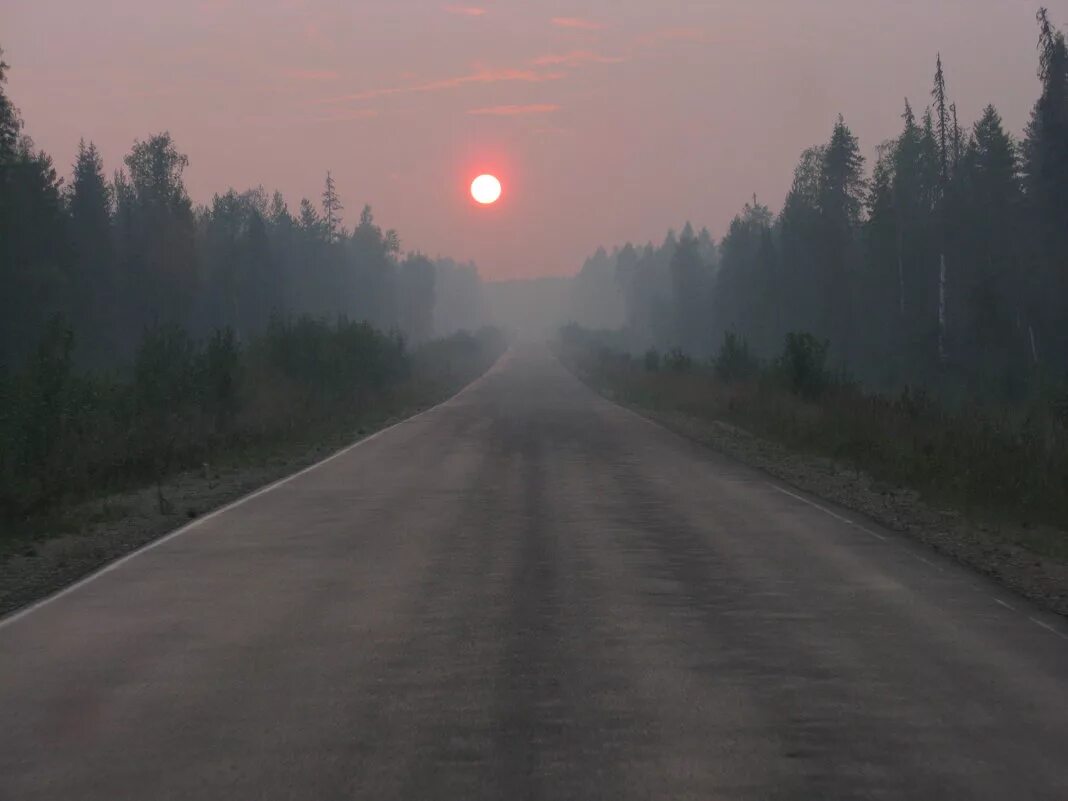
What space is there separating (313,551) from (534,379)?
4792 centimetres

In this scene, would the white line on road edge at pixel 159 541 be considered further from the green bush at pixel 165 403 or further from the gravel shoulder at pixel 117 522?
the green bush at pixel 165 403

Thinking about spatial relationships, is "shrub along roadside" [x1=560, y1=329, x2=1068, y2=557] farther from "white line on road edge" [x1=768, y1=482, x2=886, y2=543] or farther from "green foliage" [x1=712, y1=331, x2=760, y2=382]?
"white line on road edge" [x1=768, y1=482, x2=886, y2=543]

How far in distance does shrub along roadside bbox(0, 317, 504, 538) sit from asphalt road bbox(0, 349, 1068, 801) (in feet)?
14.9

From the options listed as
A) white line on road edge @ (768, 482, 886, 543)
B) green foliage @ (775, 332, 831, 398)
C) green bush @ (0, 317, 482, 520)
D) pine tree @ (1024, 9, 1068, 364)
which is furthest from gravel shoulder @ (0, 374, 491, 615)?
pine tree @ (1024, 9, 1068, 364)

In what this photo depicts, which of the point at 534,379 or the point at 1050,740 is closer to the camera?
the point at 1050,740

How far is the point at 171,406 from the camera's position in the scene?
23.7 metres

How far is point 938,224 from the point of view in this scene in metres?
64.6

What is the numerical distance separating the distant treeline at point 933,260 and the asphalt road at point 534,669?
3802 cm

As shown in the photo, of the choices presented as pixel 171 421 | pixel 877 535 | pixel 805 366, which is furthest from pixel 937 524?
pixel 805 366

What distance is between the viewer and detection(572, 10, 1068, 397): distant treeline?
53.3 metres

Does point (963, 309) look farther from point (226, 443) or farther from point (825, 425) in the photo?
point (226, 443)

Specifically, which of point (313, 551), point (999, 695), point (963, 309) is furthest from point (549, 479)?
point (963, 309)

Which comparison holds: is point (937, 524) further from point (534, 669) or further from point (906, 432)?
point (534, 669)

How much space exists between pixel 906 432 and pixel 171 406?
49.8ft
